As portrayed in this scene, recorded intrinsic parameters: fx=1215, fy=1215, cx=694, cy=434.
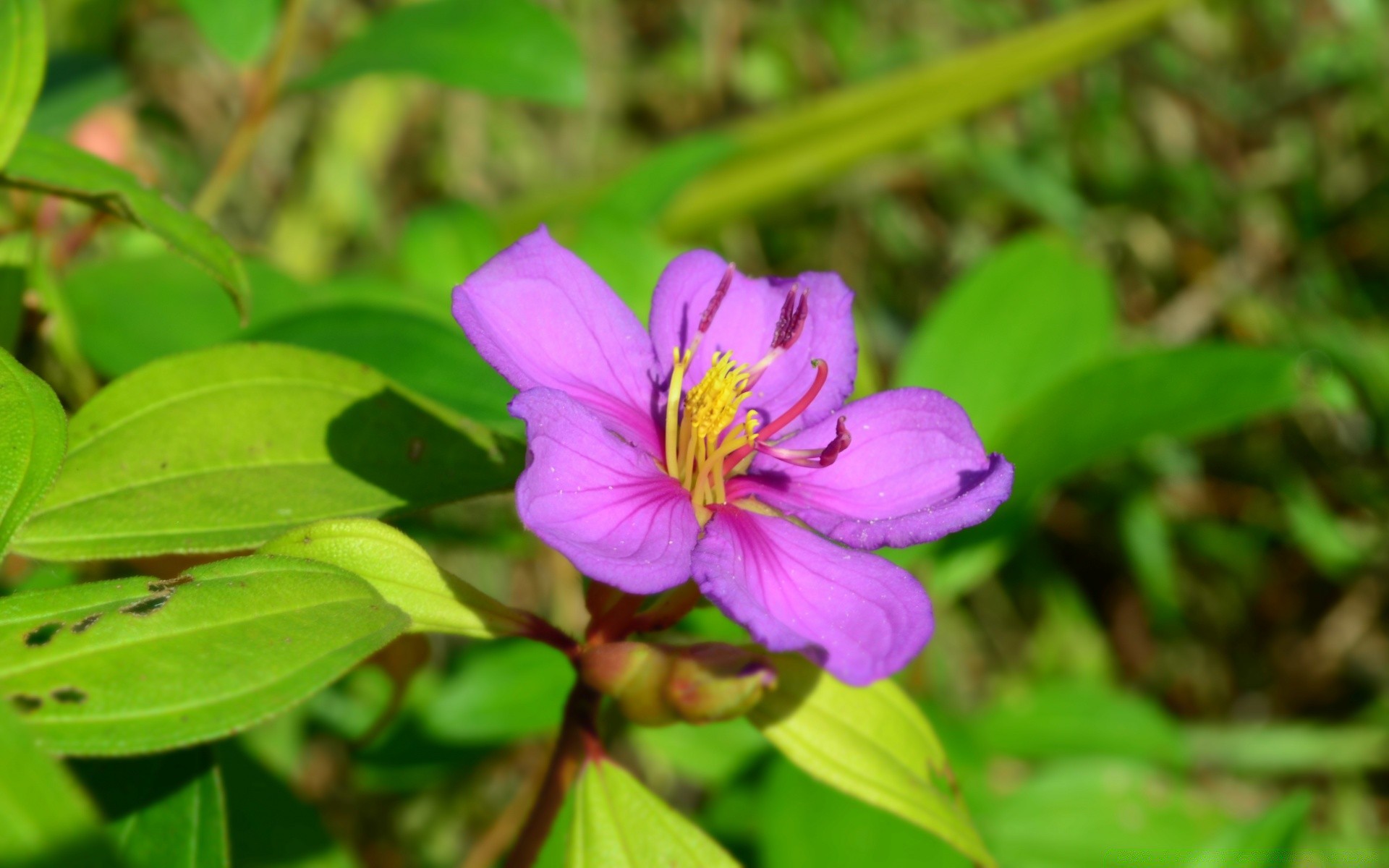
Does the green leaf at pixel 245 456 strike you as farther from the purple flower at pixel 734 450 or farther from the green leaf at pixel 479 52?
the green leaf at pixel 479 52

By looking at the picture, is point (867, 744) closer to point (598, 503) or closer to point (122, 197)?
point (598, 503)

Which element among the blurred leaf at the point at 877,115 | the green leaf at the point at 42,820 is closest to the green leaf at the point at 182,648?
the green leaf at the point at 42,820

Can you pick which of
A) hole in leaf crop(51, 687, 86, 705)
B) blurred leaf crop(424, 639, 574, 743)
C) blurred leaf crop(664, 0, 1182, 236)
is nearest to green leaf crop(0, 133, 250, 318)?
hole in leaf crop(51, 687, 86, 705)

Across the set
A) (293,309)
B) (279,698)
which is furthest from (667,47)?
(279,698)

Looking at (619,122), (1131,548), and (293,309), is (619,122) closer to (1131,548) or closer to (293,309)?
(1131,548)

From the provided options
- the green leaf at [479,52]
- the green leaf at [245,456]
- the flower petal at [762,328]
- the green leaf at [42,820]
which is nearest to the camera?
the green leaf at [42,820]
